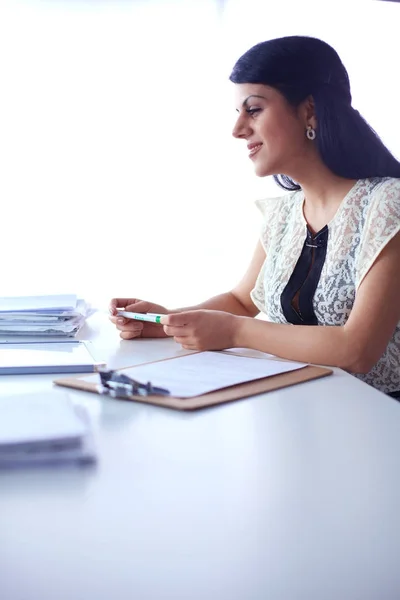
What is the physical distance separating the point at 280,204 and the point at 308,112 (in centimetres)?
29

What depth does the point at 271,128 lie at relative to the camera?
177cm

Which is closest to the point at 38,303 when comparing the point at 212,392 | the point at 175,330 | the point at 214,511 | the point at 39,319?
the point at 39,319

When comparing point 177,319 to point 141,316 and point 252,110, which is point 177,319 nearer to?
point 141,316

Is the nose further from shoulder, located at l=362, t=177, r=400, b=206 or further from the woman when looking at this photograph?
shoulder, located at l=362, t=177, r=400, b=206

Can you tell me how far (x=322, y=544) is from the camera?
22.5 inches

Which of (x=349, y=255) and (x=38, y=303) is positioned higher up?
(x=349, y=255)

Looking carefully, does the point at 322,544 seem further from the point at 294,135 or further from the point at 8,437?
the point at 294,135

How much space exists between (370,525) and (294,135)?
4.32 ft

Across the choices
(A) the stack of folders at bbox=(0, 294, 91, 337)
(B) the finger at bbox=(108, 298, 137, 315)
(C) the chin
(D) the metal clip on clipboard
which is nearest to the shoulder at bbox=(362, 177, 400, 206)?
(C) the chin

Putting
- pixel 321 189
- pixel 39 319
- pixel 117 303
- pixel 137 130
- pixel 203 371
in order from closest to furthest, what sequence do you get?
pixel 203 371 < pixel 39 319 < pixel 117 303 < pixel 321 189 < pixel 137 130

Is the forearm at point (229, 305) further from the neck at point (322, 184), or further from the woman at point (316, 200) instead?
the neck at point (322, 184)

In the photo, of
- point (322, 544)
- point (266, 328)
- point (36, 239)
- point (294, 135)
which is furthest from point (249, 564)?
point (36, 239)

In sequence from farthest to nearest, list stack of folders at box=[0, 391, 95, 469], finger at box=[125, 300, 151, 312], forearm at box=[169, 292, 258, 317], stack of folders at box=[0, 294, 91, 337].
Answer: forearm at box=[169, 292, 258, 317], finger at box=[125, 300, 151, 312], stack of folders at box=[0, 294, 91, 337], stack of folders at box=[0, 391, 95, 469]

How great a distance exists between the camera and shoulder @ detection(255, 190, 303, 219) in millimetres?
1938
